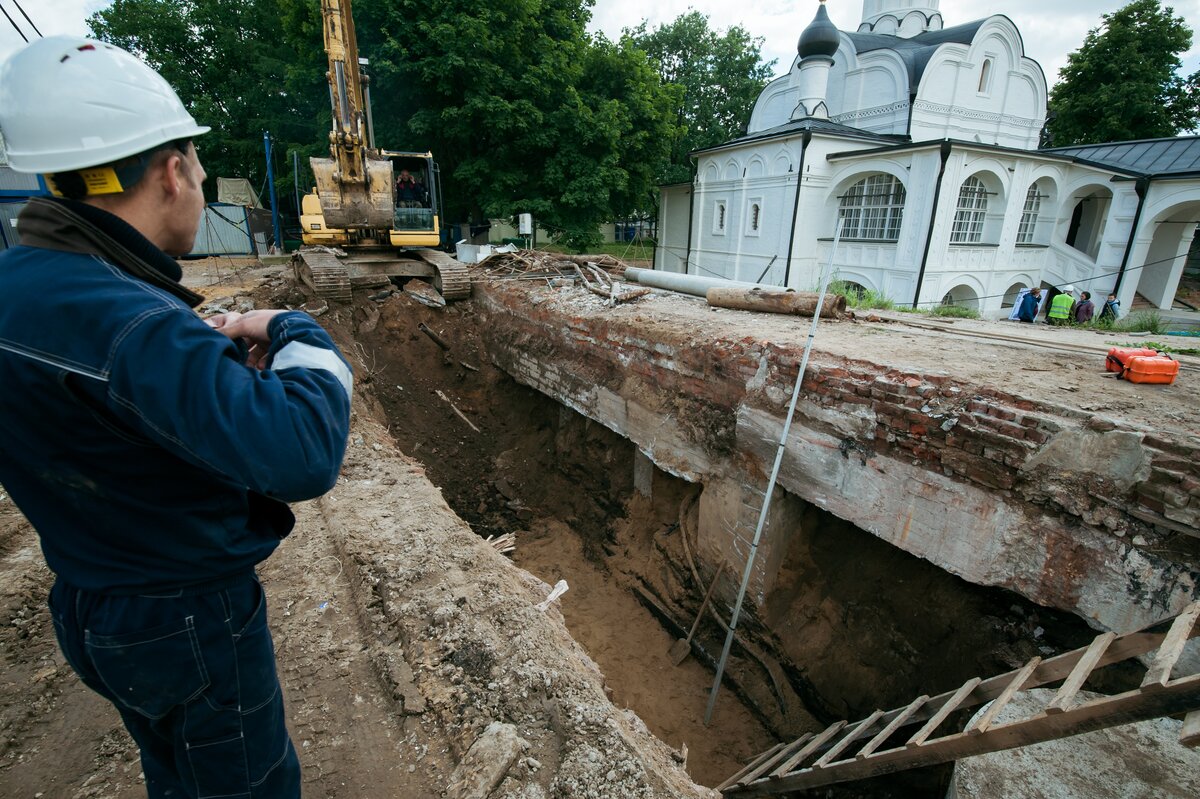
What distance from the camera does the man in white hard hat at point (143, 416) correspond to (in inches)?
42.1

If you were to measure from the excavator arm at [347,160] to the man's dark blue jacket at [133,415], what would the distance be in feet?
31.2

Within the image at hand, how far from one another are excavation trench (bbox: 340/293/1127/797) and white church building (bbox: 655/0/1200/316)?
9.33 m

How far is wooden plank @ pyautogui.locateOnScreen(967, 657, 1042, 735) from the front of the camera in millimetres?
2490

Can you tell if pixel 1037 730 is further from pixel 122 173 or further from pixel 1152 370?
pixel 122 173

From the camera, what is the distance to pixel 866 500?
3.93 metres

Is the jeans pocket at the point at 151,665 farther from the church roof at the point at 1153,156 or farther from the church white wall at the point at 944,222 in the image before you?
the church roof at the point at 1153,156

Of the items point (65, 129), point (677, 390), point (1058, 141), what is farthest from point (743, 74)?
point (65, 129)

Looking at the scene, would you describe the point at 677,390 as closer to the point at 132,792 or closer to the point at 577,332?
the point at 577,332

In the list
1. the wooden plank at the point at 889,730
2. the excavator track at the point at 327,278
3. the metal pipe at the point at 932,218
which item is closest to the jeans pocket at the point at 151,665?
the wooden plank at the point at 889,730

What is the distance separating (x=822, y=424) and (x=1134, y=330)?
548 centimetres

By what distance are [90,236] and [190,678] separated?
A: 0.96 metres

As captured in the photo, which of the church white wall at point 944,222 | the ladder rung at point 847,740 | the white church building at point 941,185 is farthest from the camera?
the white church building at point 941,185

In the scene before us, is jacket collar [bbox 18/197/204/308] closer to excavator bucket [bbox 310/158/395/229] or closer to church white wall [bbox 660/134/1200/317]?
excavator bucket [bbox 310/158/395/229]

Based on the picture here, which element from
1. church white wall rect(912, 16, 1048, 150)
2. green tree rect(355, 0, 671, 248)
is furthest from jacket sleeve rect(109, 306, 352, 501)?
church white wall rect(912, 16, 1048, 150)
